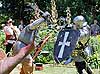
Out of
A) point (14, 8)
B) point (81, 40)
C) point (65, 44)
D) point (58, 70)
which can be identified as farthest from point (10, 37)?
point (14, 8)

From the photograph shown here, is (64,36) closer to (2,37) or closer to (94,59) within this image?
(94,59)

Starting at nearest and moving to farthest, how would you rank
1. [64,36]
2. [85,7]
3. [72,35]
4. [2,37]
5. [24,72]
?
[72,35] < [64,36] < [24,72] < [2,37] < [85,7]

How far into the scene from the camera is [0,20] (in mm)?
A: 34344

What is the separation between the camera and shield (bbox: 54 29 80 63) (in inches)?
216

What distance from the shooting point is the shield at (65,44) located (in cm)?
548

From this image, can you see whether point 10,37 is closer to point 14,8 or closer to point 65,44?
point 65,44

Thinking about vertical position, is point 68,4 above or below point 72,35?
below

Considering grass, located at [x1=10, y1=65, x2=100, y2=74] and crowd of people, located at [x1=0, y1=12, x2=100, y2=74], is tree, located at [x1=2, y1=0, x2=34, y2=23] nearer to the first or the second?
crowd of people, located at [x1=0, y1=12, x2=100, y2=74]

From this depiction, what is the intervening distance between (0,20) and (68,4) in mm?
5367

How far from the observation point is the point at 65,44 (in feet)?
19.0

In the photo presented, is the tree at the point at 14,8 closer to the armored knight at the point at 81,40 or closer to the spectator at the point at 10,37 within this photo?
the spectator at the point at 10,37

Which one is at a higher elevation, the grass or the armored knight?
the armored knight

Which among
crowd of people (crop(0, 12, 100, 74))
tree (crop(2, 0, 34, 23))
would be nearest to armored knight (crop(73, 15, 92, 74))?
crowd of people (crop(0, 12, 100, 74))

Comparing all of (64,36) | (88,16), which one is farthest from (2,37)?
(88,16)
